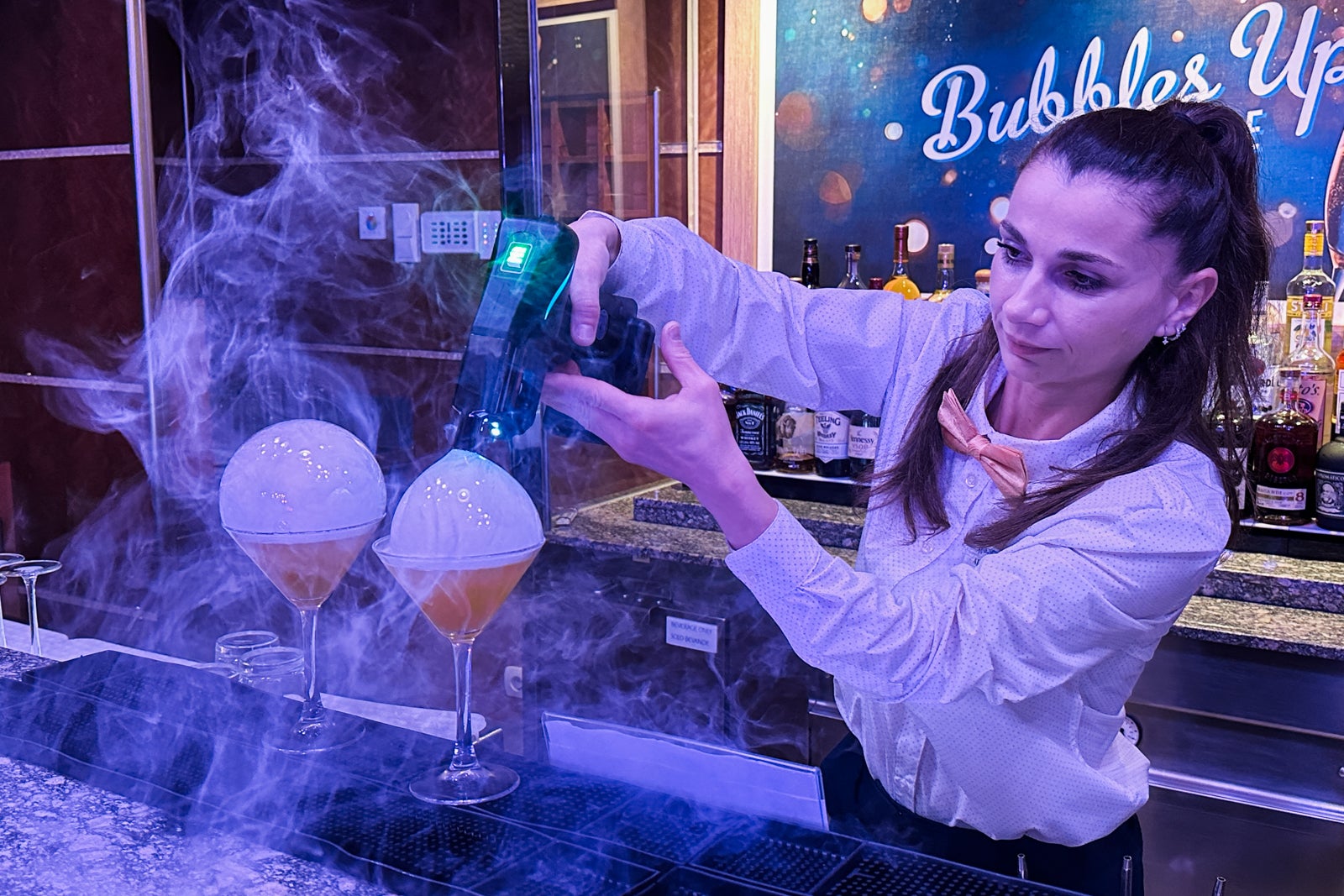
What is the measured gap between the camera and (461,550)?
37.6 inches

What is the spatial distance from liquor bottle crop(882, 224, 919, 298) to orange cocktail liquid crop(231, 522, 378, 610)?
1.80 meters

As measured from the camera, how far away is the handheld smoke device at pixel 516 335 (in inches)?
39.8

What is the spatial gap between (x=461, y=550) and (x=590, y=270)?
16.3 inches

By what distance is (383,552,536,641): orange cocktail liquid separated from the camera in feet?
3.18

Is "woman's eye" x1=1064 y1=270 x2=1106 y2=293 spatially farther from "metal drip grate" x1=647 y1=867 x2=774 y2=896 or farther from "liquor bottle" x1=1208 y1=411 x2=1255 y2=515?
"metal drip grate" x1=647 y1=867 x2=774 y2=896

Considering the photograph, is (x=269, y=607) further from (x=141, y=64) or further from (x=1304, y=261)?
(x=1304, y=261)

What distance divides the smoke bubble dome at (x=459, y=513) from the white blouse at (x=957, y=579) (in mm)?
296

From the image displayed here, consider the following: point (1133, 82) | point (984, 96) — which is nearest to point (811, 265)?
point (984, 96)

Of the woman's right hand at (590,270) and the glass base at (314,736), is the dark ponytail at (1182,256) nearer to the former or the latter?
the woman's right hand at (590,270)

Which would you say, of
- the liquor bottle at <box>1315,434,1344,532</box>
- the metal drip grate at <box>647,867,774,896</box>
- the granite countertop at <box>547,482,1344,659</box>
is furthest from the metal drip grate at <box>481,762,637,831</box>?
the liquor bottle at <box>1315,434,1344,532</box>

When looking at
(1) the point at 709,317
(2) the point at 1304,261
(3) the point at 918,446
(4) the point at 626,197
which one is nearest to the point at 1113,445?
(3) the point at 918,446

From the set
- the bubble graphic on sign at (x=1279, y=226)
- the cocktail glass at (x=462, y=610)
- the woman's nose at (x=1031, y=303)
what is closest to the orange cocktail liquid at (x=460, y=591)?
the cocktail glass at (x=462, y=610)

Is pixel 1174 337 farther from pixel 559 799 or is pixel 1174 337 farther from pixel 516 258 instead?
pixel 559 799

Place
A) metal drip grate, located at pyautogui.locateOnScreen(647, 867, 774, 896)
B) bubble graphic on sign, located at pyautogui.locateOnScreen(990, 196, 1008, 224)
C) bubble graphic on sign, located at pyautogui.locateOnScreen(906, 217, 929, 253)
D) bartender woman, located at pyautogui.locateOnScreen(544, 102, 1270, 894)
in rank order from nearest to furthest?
1. metal drip grate, located at pyautogui.locateOnScreen(647, 867, 774, 896)
2. bartender woman, located at pyautogui.locateOnScreen(544, 102, 1270, 894)
3. bubble graphic on sign, located at pyautogui.locateOnScreen(990, 196, 1008, 224)
4. bubble graphic on sign, located at pyautogui.locateOnScreen(906, 217, 929, 253)
